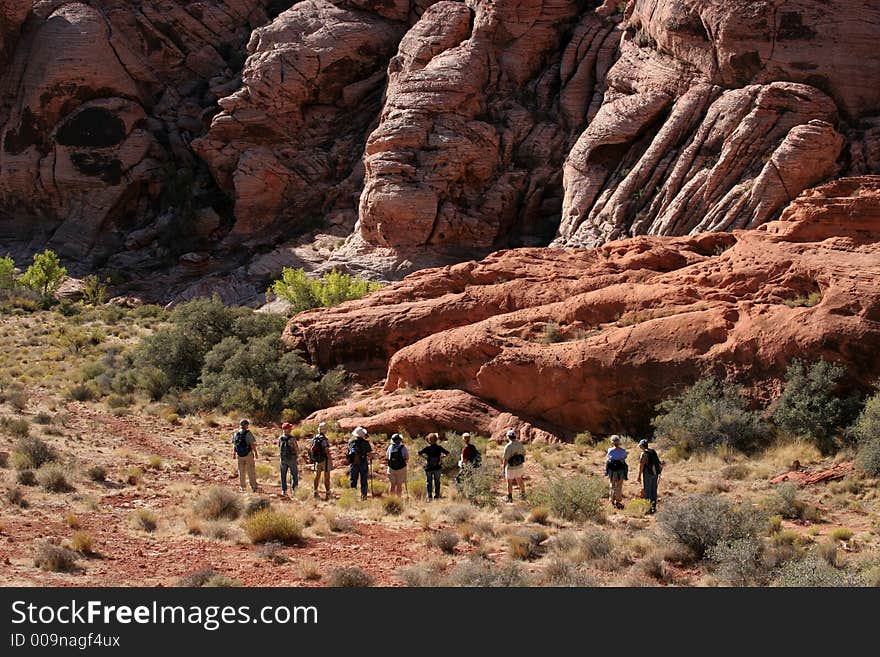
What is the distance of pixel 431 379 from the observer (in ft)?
77.8

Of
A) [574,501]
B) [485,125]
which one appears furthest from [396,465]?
[485,125]

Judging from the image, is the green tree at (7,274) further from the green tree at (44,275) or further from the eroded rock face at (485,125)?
the eroded rock face at (485,125)

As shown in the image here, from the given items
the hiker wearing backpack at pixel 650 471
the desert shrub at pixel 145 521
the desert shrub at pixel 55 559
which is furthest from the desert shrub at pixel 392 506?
the desert shrub at pixel 55 559

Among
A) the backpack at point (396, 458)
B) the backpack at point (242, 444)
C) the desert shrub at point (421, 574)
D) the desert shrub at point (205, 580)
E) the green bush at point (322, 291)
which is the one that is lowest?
the desert shrub at point (421, 574)

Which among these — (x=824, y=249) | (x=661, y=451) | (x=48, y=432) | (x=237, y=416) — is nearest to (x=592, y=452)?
(x=661, y=451)

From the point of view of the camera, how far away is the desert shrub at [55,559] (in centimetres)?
1120

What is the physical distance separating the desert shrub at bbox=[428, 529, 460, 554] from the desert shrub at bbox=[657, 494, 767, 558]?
2.87 metres

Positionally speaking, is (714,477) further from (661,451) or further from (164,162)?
(164,162)

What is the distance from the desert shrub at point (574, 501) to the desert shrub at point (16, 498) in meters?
8.16

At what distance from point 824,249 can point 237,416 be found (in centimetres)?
1562

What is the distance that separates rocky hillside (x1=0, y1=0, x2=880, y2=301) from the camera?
114 ft

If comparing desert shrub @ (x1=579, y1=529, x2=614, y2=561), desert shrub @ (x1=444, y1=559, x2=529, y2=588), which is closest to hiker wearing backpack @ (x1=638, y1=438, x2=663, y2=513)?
desert shrub @ (x1=579, y1=529, x2=614, y2=561)

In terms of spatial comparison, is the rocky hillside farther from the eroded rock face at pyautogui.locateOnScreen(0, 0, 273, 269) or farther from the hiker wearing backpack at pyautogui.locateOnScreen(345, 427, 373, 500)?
the hiker wearing backpack at pyautogui.locateOnScreen(345, 427, 373, 500)

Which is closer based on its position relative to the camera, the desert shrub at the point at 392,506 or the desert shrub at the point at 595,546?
the desert shrub at the point at 595,546
